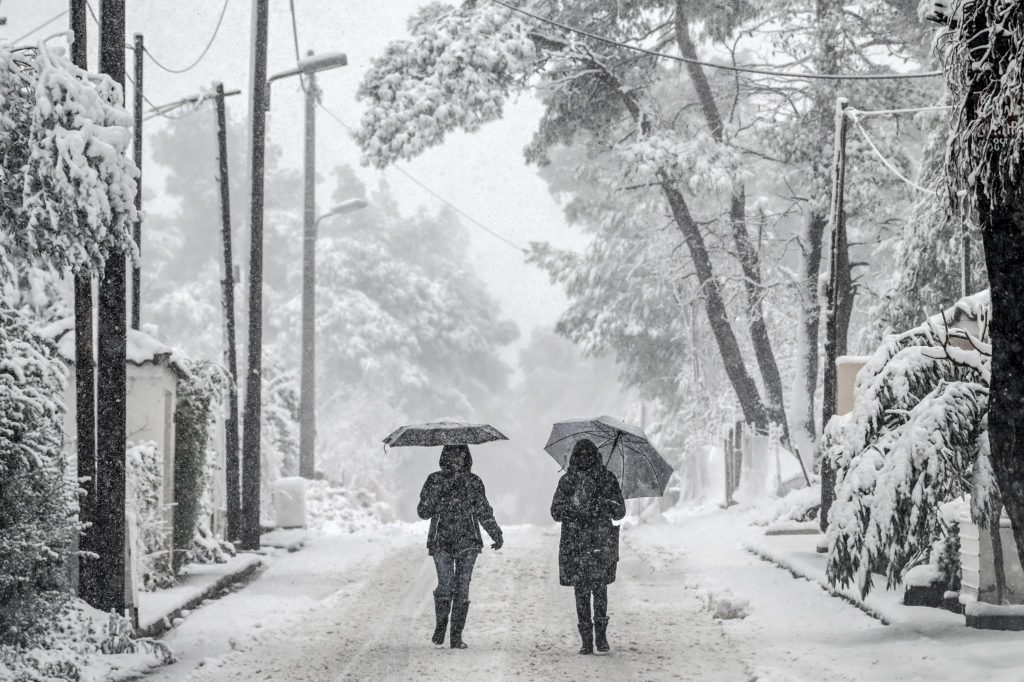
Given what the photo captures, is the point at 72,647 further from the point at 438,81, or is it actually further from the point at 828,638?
the point at 438,81

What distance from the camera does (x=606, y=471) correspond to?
10.4 metres

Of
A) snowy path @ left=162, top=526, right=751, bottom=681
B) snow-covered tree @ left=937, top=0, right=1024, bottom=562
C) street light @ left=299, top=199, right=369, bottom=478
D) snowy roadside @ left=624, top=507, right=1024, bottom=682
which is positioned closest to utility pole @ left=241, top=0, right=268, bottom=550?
snowy path @ left=162, top=526, right=751, bottom=681

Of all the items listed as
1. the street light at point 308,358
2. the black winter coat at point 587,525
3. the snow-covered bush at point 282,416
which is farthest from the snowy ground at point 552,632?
the snow-covered bush at point 282,416

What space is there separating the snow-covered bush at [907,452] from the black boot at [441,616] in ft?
10.9

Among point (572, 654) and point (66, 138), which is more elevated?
point (66, 138)

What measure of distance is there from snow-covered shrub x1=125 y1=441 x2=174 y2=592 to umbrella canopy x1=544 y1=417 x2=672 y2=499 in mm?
4560

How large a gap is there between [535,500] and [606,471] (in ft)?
177

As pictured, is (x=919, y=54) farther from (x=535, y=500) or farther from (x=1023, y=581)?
(x=535, y=500)

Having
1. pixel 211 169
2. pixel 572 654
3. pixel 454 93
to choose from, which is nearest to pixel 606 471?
pixel 572 654

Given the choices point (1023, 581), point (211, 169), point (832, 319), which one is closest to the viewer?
point (1023, 581)

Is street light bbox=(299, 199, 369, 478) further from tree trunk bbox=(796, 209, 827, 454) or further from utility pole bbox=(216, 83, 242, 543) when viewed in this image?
tree trunk bbox=(796, 209, 827, 454)

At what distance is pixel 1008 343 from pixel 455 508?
5137 mm

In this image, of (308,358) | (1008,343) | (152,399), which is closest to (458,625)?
(1008,343)

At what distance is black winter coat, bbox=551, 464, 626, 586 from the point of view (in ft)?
33.1
